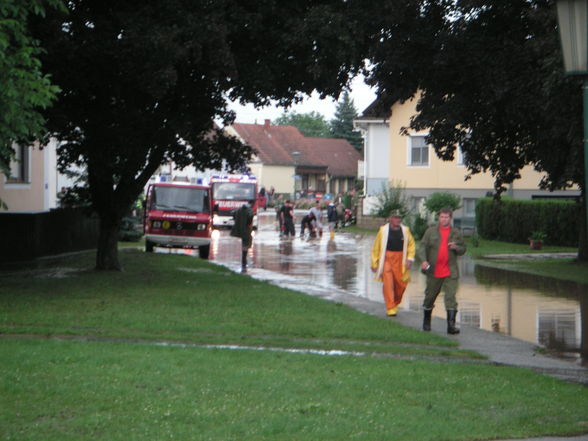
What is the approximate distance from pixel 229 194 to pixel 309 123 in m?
142

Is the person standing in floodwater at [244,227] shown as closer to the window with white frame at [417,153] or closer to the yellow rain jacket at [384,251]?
the yellow rain jacket at [384,251]

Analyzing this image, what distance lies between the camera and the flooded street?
15758mm

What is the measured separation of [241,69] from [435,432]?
1266 cm

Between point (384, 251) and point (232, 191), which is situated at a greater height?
point (232, 191)

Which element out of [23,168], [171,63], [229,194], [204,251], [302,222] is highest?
[171,63]

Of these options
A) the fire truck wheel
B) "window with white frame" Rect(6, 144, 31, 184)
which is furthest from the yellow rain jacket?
"window with white frame" Rect(6, 144, 31, 184)

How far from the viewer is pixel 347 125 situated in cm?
11219

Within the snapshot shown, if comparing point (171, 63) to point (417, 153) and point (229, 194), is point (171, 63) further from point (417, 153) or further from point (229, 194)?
point (417, 153)

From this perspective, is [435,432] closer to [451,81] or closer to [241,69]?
[241,69]

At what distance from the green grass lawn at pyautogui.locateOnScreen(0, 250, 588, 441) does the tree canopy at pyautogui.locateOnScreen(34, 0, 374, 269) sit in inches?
181

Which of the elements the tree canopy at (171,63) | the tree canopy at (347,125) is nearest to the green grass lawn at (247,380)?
the tree canopy at (171,63)

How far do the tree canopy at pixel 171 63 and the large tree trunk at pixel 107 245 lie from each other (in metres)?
1.29

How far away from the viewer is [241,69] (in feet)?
63.3

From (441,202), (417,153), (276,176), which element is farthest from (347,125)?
(441,202)
